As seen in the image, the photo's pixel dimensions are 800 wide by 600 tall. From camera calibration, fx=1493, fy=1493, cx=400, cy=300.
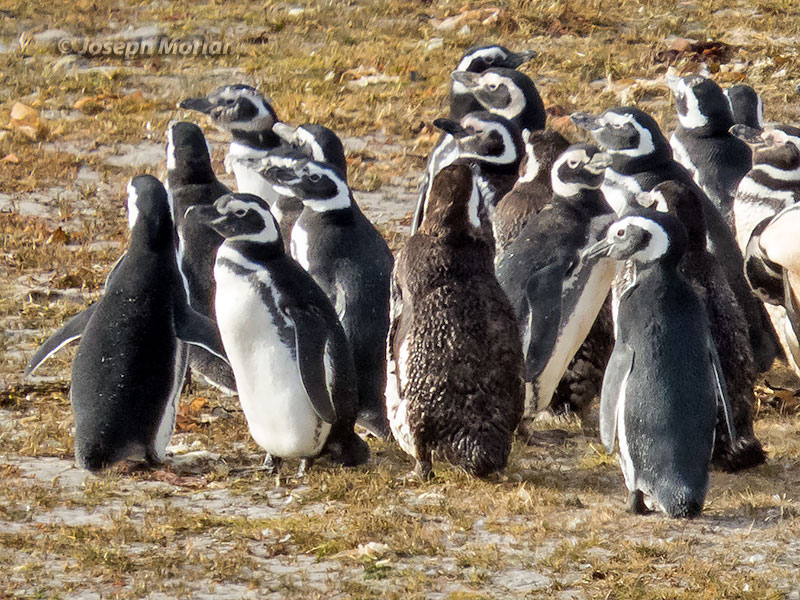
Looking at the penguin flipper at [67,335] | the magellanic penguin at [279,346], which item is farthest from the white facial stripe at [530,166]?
the penguin flipper at [67,335]

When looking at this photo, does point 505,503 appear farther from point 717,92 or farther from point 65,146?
point 65,146

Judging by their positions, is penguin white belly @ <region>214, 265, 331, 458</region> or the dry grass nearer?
the dry grass

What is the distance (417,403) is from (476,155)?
2.41 meters

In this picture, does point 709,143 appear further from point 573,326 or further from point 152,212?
point 152,212

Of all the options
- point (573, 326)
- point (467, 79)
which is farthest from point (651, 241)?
point (467, 79)

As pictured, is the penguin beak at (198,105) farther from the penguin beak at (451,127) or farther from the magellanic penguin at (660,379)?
the magellanic penguin at (660,379)

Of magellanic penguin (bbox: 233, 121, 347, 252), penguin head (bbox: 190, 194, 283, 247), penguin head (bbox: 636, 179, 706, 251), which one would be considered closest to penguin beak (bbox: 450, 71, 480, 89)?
magellanic penguin (bbox: 233, 121, 347, 252)

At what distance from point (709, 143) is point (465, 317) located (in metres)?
3.03

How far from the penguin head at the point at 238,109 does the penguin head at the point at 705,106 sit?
2366mm

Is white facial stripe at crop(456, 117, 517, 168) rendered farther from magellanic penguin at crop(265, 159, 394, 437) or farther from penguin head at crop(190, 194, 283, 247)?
penguin head at crop(190, 194, 283, 247)

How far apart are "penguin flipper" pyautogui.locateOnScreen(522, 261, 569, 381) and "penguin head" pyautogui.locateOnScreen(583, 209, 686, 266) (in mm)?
775

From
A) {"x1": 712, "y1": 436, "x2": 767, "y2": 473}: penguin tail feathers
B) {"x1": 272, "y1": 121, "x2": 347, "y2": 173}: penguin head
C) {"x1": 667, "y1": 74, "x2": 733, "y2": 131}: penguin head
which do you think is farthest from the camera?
{"x1": 667, "y1": 74, "x2": 733, "y2": 131}: penguin head

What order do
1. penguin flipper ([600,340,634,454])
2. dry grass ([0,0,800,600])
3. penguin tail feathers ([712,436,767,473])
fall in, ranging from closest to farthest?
dry grass ([0,0,800,600]), penguin flipper ([600,340,634,454]), penguin tail feathers ([712,436,767,473])

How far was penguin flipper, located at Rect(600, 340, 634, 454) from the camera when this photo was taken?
5.27m
